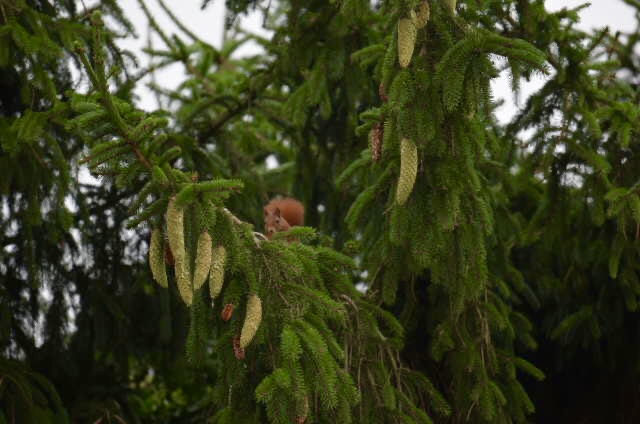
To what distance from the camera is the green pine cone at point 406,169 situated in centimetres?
311

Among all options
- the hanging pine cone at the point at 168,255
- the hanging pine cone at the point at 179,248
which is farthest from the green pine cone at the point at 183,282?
the hanging pine cone at the point at 168,255

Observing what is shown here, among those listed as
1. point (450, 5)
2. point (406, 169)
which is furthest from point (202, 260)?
point (450, 5)

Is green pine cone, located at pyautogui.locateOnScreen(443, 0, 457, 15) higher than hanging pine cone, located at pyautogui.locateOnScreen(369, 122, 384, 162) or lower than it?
higher

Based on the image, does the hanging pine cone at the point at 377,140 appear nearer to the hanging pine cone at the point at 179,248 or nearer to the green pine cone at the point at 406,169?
the green pine cone at the point at 406,169

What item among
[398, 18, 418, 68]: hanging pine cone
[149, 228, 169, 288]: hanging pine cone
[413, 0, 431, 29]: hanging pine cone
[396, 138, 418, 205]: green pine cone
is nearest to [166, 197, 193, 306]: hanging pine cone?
[149, 228, 169, 288]: hanging pine cone

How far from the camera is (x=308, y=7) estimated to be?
519cm

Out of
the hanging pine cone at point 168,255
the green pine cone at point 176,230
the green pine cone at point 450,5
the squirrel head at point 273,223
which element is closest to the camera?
the green pine cone at point 176,230

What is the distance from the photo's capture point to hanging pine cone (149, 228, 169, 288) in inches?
112

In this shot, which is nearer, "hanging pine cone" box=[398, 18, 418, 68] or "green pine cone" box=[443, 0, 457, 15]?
"hanging pine cone" box=[398, 18, 418, 68]

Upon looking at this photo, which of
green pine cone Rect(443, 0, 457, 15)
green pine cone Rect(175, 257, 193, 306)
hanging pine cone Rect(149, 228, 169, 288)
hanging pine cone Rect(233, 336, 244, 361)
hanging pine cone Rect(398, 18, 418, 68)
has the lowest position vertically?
hanging pine cone Rect(233, 336, 244, 361)

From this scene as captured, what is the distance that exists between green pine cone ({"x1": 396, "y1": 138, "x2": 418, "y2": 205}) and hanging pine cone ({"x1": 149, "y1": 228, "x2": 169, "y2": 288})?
2.60ft

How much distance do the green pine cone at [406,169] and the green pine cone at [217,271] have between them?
0.61 metres

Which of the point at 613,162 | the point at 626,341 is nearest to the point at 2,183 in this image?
the point at 613,162

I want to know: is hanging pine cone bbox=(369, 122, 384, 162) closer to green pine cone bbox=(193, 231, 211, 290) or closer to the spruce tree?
the spruce tree
